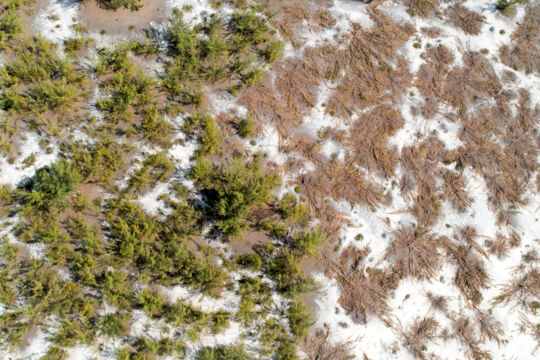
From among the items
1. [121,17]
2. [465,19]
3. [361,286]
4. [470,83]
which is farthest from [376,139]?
[121,17]

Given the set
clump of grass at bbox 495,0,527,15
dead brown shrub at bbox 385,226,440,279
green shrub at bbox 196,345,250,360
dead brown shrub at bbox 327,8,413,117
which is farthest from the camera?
clump of grass at bbox 495,0,527,15

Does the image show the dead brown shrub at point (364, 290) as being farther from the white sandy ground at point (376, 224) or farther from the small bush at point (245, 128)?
the small bush at point (245, 128)

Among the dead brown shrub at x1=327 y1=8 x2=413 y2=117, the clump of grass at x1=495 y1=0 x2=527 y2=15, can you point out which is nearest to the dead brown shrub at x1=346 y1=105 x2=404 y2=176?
the dead brown shrub at x1=327 y1=8 x2=413 y2=117

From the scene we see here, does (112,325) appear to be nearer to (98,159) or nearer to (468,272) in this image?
(98,159)

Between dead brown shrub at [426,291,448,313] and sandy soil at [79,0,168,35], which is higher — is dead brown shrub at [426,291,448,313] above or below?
below

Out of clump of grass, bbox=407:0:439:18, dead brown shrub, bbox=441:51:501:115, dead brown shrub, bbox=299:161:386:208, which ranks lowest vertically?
dead brown shrub, bbox=299:161:386:208

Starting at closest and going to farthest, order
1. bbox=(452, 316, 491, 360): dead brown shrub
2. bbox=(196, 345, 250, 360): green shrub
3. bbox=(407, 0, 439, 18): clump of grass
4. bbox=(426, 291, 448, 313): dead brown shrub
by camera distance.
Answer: bbox=(196, 345, 250, 360): green shrub
bbox=(452, 316, 491, 360): dead brown shrub
bbox=(426, 291, 448, 313): dead brown shrub
bbox=(407, 0, 439, 18): clump of grass

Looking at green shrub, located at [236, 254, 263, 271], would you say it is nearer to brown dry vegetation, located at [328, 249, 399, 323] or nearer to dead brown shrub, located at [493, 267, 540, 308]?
brown dry vegetation, located at [328, 249, 399, 323]

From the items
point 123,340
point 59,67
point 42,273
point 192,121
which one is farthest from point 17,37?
point 123,340

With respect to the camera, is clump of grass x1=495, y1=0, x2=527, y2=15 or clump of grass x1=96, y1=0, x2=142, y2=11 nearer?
clump of grass x1=96, y1=0, x2=142, y2=11
